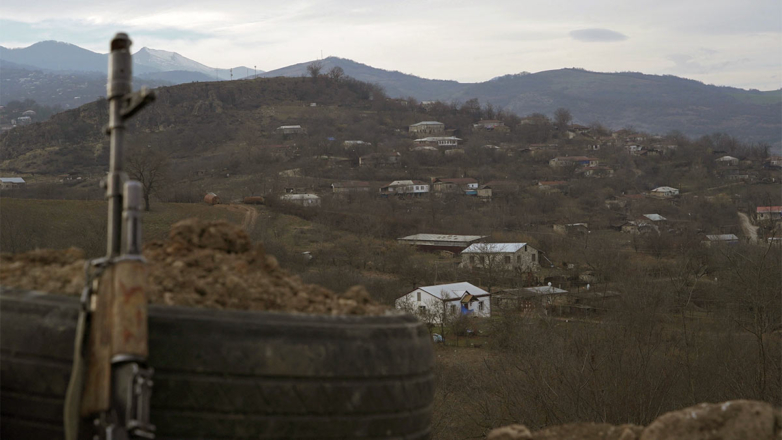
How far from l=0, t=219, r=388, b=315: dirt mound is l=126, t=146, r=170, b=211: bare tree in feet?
94.7

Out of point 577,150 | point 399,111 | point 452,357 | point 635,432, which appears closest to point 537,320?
point 452,357

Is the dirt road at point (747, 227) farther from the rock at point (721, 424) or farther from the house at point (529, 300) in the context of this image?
the rock at point (721, 424)

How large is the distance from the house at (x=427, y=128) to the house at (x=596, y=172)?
2839 cm

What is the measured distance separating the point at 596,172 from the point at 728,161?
57.9ft

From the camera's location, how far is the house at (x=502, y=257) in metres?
42.8

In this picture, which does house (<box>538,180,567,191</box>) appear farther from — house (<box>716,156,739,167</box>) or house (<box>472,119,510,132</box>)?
house (<box>472,119,510,132</box>)

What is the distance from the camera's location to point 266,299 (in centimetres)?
249

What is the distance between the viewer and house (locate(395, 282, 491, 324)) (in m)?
30.4

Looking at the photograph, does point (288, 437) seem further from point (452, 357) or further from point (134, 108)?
point (452, 357)

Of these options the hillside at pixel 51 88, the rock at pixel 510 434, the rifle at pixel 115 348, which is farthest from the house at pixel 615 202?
the hillside at pixel 51 88

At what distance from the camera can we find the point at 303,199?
55.2 m

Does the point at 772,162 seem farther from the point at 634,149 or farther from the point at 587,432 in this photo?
the point at 587,432

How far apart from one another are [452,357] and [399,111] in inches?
3772

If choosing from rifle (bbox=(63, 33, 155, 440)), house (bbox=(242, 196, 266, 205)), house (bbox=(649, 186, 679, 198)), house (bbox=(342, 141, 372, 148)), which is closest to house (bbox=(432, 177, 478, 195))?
house (bbox=(649, 186, 679, 198))
